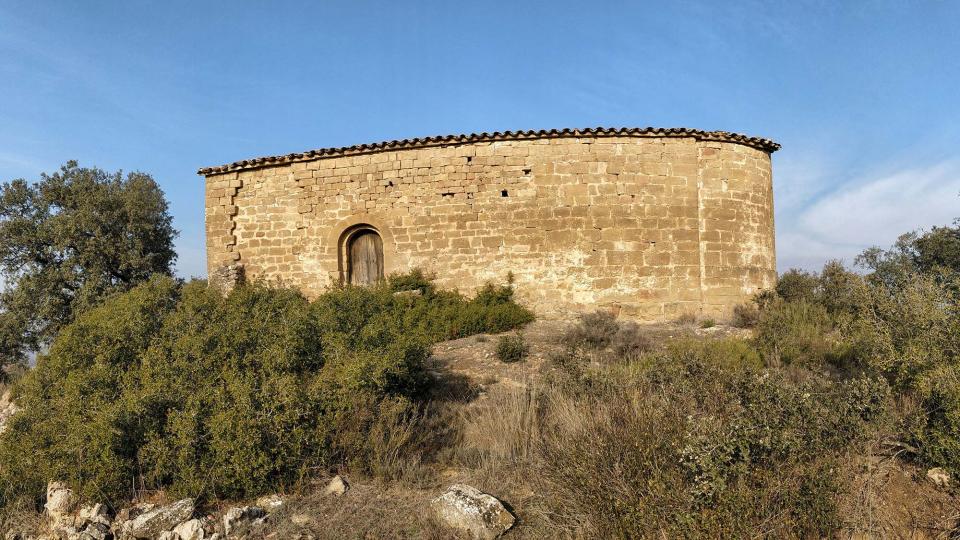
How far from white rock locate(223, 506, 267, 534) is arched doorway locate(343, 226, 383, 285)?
9.01 m

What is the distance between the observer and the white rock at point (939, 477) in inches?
167

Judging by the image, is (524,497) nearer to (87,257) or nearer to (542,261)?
(542,261)

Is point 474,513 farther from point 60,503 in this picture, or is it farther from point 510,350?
point 510,350

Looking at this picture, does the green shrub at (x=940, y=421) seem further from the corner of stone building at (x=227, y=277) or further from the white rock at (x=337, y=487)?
the corner of stone building at (x=227, y=277)

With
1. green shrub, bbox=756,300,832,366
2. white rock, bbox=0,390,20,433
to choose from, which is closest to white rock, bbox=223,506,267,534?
green shrub, bbox=756,300,832,366

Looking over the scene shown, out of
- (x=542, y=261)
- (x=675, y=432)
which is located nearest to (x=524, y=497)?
(x=675, y=432)

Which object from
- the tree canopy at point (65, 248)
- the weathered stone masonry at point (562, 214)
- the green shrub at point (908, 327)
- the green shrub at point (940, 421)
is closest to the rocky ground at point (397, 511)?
the green shrub at point (940, 421)

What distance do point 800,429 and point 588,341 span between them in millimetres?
6177

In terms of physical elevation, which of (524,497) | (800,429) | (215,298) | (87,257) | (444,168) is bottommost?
(524,497)

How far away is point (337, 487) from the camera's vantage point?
485 centimetres

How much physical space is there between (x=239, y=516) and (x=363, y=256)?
30.9 feet

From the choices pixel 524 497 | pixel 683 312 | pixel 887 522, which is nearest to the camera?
pixel 887 522

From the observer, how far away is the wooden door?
528 inches

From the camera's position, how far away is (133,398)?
5.07 meters
